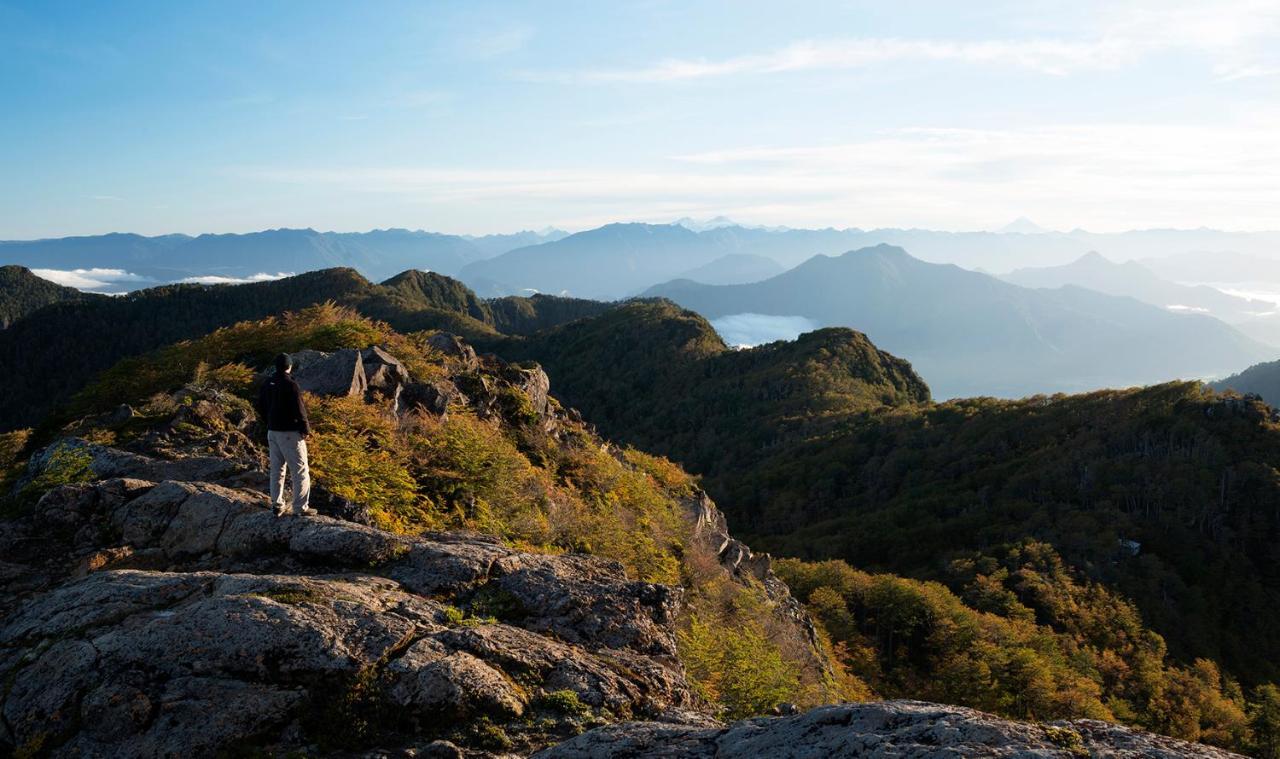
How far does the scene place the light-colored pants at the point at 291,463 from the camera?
909cm

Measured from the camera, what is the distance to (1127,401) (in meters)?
95.8

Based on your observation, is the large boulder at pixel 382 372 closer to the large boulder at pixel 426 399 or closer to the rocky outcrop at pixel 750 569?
the large boulder at pixel 426 399

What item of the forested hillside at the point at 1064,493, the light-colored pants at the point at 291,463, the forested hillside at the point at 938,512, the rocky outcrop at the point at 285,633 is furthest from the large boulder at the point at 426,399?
the forested hillside at the point at 1064,493

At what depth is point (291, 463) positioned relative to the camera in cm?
934

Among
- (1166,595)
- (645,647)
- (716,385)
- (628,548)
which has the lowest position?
(1166,595)

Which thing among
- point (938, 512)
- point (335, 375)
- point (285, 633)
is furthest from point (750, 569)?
point (938, 512)

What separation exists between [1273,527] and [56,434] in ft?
346

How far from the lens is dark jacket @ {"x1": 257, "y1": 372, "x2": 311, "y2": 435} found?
9.27 metres

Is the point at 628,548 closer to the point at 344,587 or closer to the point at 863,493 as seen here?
the point at 344,587

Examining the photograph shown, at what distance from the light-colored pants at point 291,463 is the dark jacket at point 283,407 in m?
0.10

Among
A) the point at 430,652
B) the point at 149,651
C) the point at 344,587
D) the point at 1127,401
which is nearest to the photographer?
the point at 149,651

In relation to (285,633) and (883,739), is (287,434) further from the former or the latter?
(883,739)

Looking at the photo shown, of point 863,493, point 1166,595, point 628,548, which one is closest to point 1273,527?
point 1166,595

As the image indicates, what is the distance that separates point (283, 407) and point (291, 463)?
0.82 m
